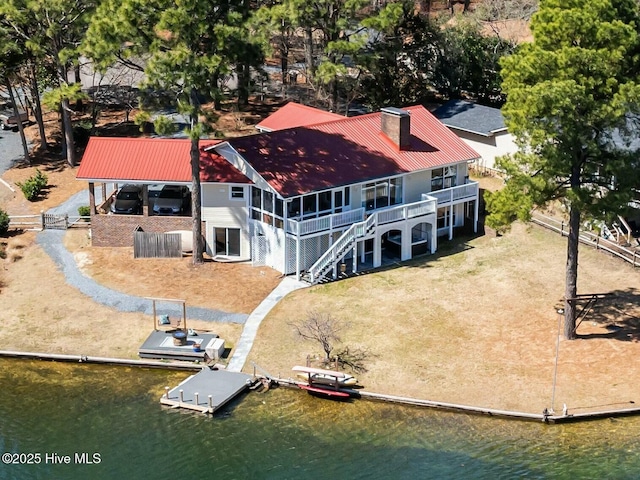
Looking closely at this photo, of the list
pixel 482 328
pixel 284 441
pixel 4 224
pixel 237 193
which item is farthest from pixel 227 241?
pixel 284 441

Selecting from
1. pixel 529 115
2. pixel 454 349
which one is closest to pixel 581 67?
pixel 529 115

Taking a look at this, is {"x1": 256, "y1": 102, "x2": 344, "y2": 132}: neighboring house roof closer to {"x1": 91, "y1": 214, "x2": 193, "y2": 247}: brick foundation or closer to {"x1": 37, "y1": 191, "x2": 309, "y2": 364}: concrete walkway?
{"x1": 91, "y1": 214, "x2": 193, "y2": 247}: brick foundation

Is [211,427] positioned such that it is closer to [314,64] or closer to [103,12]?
[103,12]

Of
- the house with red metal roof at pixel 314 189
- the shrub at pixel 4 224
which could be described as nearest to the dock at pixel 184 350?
the house with red metal roof at pixel 314 189

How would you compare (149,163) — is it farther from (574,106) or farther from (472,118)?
(574,106)

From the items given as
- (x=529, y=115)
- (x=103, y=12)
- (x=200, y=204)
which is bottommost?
(x=200, y=204)

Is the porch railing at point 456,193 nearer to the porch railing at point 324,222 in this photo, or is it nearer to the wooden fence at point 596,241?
the wooden fence at point 596,241

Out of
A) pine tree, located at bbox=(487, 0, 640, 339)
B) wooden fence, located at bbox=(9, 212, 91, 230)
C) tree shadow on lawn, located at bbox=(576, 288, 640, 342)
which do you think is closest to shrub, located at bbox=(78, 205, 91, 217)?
wooden fence, located at bbox=(9, 212, 91, 230)
